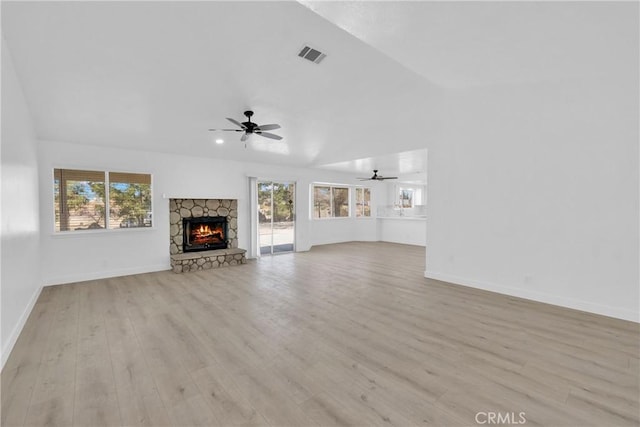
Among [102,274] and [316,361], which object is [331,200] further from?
[316,361]

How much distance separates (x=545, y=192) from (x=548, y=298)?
4.84 ft

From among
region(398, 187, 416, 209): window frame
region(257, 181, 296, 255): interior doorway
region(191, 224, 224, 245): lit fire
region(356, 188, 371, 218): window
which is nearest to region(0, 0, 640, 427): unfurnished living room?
region(191, 224, 224, 245): lit fire

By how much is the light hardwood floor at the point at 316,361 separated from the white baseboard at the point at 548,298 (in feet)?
0.52

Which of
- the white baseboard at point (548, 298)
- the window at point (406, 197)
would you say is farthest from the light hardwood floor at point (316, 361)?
the window at point (406, 197)

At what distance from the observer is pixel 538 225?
3891 millimetres

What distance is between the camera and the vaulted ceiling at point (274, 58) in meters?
2.43

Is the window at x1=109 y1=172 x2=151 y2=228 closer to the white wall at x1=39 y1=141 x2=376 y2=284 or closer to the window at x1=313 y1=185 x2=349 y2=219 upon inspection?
the white wall at x1=39 y1=141 x2=376 y2=284

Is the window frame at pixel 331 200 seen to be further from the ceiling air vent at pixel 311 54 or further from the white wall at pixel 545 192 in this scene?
the ceiling air vent at pixel 311 54

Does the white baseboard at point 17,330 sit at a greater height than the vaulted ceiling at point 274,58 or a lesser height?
lesser

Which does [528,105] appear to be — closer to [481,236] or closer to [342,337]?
[481,236]

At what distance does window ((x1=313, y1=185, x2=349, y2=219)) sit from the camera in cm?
963

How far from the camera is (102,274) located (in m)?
5.22

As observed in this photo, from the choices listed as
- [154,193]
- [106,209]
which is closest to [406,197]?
[154,193]

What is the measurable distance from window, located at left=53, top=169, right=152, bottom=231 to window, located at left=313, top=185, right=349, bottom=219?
519 cm
